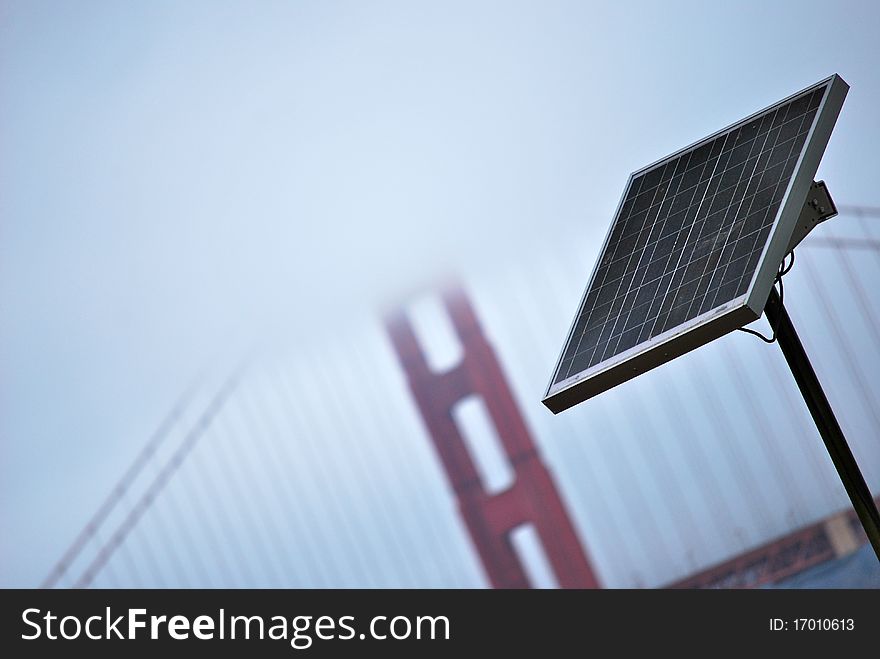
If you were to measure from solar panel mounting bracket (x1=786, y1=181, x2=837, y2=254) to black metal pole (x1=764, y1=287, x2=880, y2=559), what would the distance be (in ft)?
0.35

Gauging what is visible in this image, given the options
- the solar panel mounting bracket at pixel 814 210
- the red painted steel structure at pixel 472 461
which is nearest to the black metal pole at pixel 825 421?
the solar panel mounting bracket at pixel 814 210

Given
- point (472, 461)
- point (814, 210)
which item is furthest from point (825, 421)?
point (472, 461)

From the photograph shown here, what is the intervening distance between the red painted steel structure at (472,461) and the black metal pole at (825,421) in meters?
9.23

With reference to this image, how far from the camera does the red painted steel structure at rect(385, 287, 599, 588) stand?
11.0m

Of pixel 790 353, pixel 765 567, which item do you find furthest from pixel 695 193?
pixel 765 567

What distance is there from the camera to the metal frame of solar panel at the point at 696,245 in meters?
1.54

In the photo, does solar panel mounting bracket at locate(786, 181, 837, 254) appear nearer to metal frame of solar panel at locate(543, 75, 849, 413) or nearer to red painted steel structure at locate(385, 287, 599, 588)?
metal frame of solar panel at locate(543, 75, 849, 413)

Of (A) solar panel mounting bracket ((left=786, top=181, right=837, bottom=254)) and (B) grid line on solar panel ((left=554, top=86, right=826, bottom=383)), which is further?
(A) solar panel mounting bracket ((left=786, top=181, right=837, bottom=254))

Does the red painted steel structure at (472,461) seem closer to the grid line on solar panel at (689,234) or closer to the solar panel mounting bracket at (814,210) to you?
the grid line on solar panel at (689,234)

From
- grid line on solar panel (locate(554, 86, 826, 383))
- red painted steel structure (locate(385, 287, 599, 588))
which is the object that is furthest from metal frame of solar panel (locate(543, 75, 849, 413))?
red painted steel structure (locate(385, 287, 599, 588))

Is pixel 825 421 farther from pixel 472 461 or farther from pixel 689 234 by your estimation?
pixel 472 461

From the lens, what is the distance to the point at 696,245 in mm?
1819
